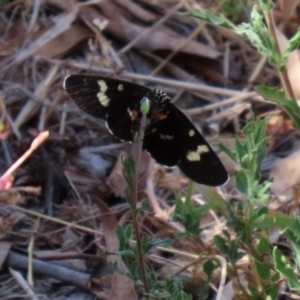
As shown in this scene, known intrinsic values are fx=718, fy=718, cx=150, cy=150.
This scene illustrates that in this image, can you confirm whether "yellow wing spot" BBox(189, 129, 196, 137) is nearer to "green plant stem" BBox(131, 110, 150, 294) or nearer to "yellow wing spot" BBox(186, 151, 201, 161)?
"yellow wing spot" BBox(186, 151, 201, 161)

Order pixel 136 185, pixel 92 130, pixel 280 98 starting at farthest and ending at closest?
pixel 92 130 < pixel 280 98 < pixel 136 185

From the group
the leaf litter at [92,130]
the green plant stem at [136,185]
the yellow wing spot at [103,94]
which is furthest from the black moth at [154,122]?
the leaf litter at [92,130]

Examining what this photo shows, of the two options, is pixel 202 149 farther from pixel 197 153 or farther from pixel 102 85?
pixel 102 85

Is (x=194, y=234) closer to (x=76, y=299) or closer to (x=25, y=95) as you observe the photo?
(x=76, y=299)

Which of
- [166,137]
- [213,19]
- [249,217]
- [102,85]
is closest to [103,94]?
[102,85]

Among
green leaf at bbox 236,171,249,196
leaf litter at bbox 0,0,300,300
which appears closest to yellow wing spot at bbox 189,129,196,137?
green leaf at bbox 236,171,249,196

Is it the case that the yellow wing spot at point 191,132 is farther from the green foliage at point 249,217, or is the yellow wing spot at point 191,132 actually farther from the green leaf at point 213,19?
the green leaf at point 213,19
